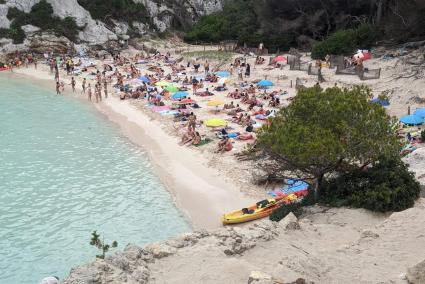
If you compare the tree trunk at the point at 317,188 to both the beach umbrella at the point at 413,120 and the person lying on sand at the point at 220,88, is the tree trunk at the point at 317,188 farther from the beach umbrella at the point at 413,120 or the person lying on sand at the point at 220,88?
the person lying on sand at the point at 220,88

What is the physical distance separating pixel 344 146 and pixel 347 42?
30.4 meters

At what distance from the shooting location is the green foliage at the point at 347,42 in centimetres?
4228

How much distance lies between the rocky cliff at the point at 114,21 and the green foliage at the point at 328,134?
1914 inches

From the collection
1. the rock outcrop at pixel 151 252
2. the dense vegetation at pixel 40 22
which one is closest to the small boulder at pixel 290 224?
the rock outcrop at pixel 151 252

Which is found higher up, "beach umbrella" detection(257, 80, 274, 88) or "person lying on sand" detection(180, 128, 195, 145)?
"beach umbrella" detection(257, 80, 274, 88)

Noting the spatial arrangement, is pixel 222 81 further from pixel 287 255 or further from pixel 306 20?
pixel 287 255

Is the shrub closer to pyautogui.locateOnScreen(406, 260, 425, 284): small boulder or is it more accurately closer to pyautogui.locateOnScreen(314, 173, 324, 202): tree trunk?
pyautogui.locateOnScreen(314, 173, 324, 202): tree trunk

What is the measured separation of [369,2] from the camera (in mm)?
48438

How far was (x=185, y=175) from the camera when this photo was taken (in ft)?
71.4

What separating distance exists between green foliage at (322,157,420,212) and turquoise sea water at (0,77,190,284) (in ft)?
18.0

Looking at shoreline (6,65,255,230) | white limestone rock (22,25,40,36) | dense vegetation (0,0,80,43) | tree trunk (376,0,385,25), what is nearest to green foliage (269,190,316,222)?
shoreline (6,65,255,230)

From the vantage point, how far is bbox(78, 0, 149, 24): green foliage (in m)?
64.9

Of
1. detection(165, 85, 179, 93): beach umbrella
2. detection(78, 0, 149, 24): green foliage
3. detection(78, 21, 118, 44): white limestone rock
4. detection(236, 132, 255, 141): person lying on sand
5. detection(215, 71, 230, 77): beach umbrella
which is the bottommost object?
detection(236, 132, 255, 141): person lying on sand

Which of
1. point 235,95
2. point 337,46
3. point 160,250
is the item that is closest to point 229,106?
point 235,95
